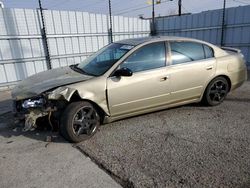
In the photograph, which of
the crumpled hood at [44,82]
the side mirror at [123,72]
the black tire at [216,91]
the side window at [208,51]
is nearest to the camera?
the crumpled hood at [44,82]

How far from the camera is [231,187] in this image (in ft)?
7.99

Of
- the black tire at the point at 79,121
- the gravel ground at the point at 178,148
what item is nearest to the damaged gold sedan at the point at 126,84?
the black tire at the point at 79,121

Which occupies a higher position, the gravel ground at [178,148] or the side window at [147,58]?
the side window at [147,58]

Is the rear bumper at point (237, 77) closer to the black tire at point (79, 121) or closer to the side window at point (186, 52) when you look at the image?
the side window at point (186, 52)

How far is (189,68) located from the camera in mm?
4332

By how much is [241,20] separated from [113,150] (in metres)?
7.49

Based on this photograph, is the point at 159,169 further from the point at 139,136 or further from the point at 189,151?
the point at 139,136

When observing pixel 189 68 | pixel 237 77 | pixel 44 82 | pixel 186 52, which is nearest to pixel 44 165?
pixel 44 82

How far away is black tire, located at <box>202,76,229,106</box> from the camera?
475 centimetres

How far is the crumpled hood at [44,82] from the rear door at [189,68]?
1685 millimetres

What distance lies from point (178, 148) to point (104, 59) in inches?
87.1

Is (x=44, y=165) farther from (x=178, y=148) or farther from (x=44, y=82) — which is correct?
(x=178, y=148)

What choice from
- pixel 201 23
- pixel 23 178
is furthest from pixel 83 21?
pixel 23 178

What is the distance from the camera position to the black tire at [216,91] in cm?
475
